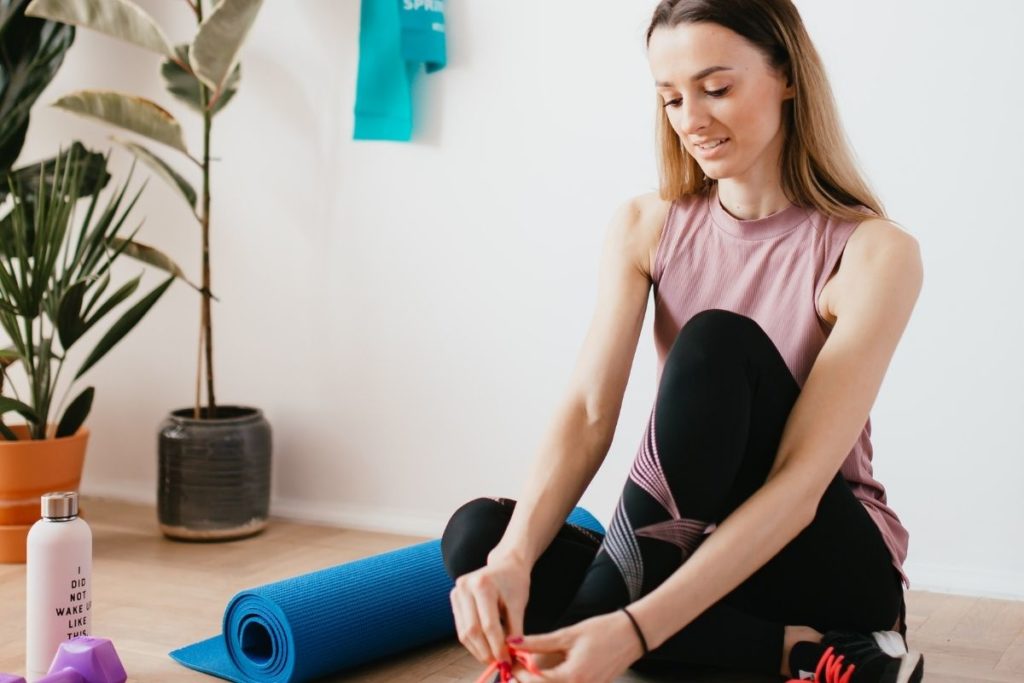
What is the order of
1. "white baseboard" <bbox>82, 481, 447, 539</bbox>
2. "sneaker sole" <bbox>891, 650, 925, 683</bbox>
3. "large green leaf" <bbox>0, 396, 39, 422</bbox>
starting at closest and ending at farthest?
1. "sneaker sole" <bbox>891, 650, 925, 683</bbox>
2. "large green leaf" <bbox>0, 396, 39, 422</bbox>
3. "white baseboard" <bbox>82, 481, 447, 539</bbox>

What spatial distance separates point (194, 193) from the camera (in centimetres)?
277

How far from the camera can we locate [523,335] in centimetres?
275

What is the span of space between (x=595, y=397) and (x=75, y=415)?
57.8 inches

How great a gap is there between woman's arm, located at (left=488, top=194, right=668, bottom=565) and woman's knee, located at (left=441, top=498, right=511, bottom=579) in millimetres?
43

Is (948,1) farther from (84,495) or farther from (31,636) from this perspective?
(84,495)

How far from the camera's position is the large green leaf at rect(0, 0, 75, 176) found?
2773 millimetres

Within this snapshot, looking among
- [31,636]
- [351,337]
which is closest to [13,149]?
[351,337]

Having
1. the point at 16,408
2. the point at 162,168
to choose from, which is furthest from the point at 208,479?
the point at 162,168

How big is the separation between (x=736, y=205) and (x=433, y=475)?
1.34 m

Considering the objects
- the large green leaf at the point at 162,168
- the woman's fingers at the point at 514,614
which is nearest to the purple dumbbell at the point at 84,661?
the woman's fingers at the point at 514,614

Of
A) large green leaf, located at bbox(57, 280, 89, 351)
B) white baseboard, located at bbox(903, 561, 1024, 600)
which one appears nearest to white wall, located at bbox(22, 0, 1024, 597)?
white baseboard, located at bbox(903, 561, 1024, 600)

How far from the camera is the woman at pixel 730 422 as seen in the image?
1405 millimetres

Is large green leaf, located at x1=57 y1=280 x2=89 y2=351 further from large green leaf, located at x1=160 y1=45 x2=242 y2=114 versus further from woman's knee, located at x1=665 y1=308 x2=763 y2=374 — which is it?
woman's knee, located at x1=665 y1=308 x2=763 y2=374

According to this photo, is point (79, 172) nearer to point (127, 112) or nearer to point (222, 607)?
point (127, 112)
